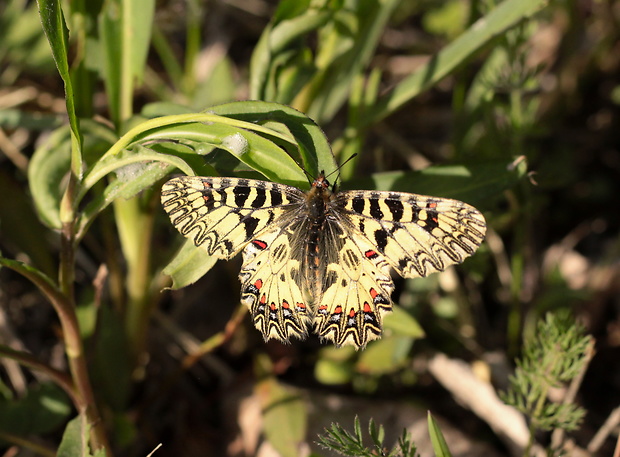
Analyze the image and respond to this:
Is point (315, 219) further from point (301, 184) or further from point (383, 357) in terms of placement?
point (383, 357)

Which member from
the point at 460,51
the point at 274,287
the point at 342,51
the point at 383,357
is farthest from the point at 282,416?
the point at 460,51

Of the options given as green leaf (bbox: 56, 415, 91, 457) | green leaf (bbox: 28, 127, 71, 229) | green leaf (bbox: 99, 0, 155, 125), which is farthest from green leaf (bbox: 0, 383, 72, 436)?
green leaf (bbox: 99, 0, 155, 125)

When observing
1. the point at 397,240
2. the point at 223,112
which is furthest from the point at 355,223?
the point at 223,112

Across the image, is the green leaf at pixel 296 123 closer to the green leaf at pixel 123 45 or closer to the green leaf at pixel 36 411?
the green leaf at pixel 123 45

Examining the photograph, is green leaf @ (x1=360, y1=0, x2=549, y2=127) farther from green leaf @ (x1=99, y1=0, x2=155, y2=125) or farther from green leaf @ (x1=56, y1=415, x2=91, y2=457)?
green leaf @ (x1=56, y1=415, x2=91, y2=457)

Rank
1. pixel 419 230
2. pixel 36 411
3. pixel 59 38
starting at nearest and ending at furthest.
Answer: pixel 59 38
pixel 419 230
pixel 36 411

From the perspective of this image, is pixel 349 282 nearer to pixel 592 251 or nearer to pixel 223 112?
pixel 223 112

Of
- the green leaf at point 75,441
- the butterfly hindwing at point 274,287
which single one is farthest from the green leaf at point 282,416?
the green leaf at point 75,441
